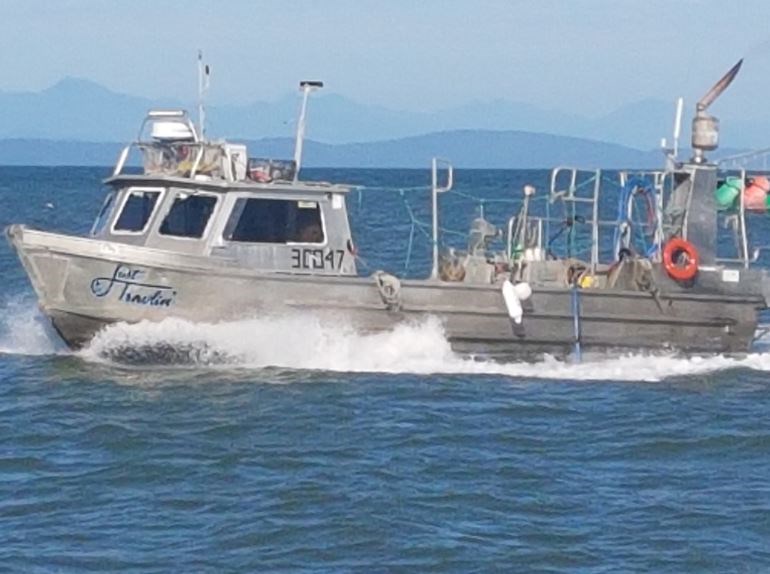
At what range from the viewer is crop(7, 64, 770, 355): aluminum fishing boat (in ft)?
62.4

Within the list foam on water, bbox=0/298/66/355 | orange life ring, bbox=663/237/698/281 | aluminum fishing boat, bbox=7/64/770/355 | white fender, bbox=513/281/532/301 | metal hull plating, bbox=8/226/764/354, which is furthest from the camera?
foam on water, bbox=0/298/66/355

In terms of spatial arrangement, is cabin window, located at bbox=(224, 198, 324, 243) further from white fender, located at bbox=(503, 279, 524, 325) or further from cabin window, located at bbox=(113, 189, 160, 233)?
white fender, located at bbox=(503, 279, 524, 325)

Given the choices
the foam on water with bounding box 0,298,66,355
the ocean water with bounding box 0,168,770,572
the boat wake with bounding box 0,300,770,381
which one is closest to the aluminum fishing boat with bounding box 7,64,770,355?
the boat wake with bounding box 0,300,770,381

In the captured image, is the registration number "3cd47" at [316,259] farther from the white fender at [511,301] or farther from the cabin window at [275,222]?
the white fender at [511,301]

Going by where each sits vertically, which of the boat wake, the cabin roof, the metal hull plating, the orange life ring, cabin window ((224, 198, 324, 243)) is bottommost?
the boat wake

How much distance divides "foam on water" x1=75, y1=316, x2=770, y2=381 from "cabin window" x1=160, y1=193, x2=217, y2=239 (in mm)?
1022

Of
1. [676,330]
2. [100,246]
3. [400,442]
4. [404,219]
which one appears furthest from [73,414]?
[404,219]

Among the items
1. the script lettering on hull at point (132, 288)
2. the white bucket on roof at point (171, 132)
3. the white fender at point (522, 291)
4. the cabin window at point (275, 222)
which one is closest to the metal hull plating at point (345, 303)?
the script lettering on hull at point (132, 288)

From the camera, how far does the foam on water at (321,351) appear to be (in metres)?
19.3

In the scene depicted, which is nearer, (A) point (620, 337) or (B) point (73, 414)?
(B) point (73, 414)

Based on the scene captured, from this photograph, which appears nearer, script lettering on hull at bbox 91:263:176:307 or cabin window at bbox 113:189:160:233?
script lettering on hull at bbox 91:263:176:307

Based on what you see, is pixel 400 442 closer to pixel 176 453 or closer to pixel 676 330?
pixel 176 453

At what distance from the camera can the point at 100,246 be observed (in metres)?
18.8

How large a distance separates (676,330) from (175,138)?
590cm
